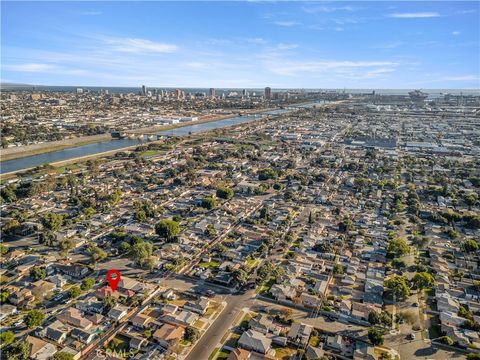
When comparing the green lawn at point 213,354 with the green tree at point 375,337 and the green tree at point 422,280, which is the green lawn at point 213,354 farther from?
the green tree at point 422,280

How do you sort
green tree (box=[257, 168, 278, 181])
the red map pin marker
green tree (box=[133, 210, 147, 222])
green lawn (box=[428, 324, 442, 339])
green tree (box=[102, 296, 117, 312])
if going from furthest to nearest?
green tree (box=[257, 168, 278, 181]) → green tree (box=[133, 210, 147, 222]) → the red map pin marker → green tree (box=[102, 296, 117, 312]) → green lawn (box=[428, 324, 442, 339])

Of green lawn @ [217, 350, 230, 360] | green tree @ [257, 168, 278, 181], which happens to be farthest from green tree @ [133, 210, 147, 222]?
green tree @ [257, 168, 278, 181]

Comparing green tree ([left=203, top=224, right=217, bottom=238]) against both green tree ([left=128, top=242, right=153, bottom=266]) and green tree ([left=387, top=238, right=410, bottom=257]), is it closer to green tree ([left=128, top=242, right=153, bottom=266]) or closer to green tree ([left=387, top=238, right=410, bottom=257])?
green tree ([left=128, top=242, right=153, bottom=266])

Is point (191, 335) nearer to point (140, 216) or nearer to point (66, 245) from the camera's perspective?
point (66, 245)

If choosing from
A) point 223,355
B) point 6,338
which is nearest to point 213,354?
point 223,355

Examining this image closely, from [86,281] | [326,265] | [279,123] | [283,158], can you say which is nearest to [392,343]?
[326,265]

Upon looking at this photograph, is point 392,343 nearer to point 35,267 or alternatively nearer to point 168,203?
point 35,267
